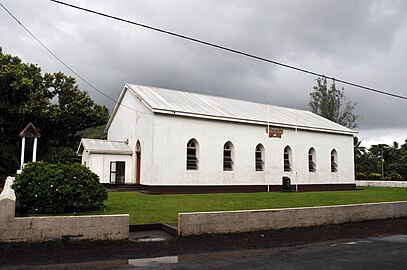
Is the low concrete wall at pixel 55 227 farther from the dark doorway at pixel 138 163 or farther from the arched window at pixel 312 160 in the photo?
the arched window at pixel 312 160

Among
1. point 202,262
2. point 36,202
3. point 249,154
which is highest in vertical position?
point 249,154

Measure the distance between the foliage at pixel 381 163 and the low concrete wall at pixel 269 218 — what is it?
109 ft

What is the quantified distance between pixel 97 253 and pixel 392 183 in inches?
1462

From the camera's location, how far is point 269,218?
12.0m

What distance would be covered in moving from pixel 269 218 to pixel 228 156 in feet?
47.9

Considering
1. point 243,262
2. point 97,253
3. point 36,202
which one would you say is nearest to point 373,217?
point 243,262

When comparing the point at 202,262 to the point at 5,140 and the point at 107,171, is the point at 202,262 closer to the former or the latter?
the point at 107,171

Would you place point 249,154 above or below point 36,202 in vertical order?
above

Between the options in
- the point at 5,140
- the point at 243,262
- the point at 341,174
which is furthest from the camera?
the point at 341,174

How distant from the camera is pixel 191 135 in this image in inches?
958

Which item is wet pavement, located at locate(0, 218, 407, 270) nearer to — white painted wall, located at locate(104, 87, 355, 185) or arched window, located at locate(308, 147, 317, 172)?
white painted wall, located at locate(104, 87, 355, 185)

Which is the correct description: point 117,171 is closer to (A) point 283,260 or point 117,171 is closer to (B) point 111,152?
(B) point 111,152

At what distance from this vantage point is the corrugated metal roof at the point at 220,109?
965 inches

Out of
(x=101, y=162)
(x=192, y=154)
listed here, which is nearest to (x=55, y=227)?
(x=101, y=162)
